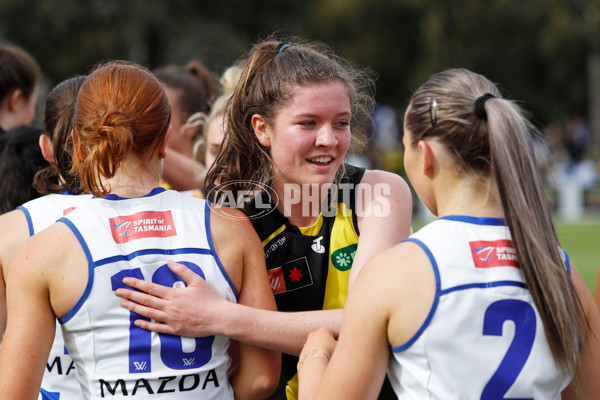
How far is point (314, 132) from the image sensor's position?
9.84 ft

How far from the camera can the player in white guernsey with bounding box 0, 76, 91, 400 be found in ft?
8.98

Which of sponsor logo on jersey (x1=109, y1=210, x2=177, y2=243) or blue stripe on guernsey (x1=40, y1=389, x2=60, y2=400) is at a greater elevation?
sponsor logo on jersey (x1=109, y1=210, x2=177, y2=243)

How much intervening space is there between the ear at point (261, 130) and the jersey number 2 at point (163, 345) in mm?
827

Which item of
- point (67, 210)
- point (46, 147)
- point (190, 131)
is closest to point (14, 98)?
point (190, 131)

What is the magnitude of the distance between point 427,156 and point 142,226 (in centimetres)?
97

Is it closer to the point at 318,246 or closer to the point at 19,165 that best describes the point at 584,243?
the point at 318,246

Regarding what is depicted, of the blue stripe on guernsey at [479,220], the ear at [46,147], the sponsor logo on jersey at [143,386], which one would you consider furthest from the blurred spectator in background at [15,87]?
the blue stripe on guernsey at [479,220]

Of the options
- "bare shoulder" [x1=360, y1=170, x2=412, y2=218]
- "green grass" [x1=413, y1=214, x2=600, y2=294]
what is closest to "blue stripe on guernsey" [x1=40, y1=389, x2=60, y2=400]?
"bare shoulder" [x1=360, y1=170, x2=412, y2=218]

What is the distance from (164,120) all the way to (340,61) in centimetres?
117

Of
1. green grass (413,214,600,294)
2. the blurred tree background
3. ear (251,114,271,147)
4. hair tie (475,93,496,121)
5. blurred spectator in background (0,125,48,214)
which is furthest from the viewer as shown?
the blurred tree background

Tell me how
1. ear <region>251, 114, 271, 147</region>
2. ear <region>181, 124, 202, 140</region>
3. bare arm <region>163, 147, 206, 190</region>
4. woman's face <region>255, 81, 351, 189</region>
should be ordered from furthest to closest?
1. ear <region>181, 124, 202, 140</region>
2. bare arm <region>163, 147, 206, 190</region>
3. ear <region>251, 114, 271, 147</region>
4. woman's face <region>255, 81, 351, 189</region>

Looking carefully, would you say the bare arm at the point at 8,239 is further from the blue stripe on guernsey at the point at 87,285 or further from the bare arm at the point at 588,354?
the bare arm at the point at 588,354

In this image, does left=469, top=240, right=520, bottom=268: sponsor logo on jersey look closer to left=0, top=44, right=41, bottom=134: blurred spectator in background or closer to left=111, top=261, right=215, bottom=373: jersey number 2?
left=111, top=261, right=215, bottom=373: jersey number 2

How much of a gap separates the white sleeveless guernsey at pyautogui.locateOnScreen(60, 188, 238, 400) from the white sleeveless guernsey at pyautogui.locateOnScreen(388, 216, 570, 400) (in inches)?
27.5
